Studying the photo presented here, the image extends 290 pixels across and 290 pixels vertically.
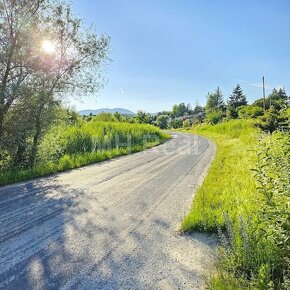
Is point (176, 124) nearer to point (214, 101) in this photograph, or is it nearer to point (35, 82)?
point (214, 101)

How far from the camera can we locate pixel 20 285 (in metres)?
3.49

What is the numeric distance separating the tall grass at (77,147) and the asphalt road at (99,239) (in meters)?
2.19

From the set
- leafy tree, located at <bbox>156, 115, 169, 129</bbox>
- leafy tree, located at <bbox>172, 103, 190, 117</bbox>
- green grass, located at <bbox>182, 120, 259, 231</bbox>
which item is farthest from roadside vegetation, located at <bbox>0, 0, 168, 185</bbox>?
leafy tree, located at <bbox>172, 103, 190, 117</bbox>

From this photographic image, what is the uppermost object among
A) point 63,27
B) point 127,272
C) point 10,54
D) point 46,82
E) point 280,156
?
point 63,27

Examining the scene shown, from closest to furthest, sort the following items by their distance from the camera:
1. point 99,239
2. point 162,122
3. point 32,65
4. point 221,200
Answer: point 99,239 < point 221,200 < point 32,65 < point 162,122

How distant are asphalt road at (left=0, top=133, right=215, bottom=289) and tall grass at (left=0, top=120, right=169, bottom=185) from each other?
7.19 ft

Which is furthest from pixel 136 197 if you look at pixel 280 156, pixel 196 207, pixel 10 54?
pixel 10 54

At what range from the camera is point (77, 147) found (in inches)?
704

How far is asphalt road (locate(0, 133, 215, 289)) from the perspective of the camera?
3.70 meters

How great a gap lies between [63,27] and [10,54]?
→ 3.27 m

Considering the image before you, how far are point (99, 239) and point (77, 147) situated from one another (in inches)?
528

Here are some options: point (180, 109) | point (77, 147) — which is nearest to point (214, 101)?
point (180, 109)

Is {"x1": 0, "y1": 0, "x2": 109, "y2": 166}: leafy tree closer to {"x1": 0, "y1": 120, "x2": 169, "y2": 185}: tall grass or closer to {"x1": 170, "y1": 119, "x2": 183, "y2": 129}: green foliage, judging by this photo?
{"x1": 0, "y1": 120, "x2": 169, "y2": 185}: tall grass

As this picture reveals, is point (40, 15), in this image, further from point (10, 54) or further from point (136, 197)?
point (136, 197)
